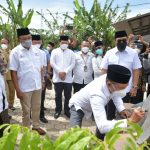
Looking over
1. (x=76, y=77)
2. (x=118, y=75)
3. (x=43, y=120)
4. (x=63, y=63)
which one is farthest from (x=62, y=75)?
(x=118, y=75)

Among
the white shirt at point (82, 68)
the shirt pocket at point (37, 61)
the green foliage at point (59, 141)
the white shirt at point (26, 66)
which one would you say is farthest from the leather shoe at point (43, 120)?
the green foliage at point (59, 141)

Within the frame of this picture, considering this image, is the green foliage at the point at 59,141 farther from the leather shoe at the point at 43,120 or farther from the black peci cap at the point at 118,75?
the leather shoe at the point at 43,120

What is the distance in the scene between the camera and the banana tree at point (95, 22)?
56.7 ft

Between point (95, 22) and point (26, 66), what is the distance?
11848mm

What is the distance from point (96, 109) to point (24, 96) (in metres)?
2.83

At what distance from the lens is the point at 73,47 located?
9703 mm

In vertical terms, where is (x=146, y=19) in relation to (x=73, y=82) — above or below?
above

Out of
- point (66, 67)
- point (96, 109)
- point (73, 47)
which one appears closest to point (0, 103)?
point (96, 109)

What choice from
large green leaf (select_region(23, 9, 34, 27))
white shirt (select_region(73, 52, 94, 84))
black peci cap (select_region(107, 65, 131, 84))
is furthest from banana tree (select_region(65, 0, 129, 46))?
black peci cap (select_region(107, 65, 131, 84))

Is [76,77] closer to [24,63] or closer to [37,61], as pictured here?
[37,61]

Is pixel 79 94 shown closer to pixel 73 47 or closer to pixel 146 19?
pixel 146 19

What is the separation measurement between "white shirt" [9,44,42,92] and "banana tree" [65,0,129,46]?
1088 centimetres

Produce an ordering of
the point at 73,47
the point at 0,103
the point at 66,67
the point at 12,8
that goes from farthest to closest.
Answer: the point at 12,8 → the point at 73,47 → the point at 66,67 → the point at 0,103

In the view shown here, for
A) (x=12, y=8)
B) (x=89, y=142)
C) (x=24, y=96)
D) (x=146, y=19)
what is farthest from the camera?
(x=12, y=8)
